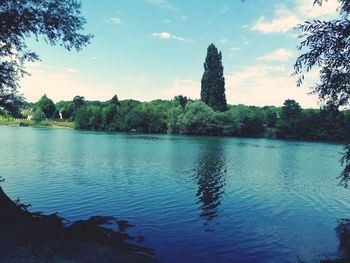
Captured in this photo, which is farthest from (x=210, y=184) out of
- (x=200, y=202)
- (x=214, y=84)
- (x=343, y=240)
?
(x=214, y=84)

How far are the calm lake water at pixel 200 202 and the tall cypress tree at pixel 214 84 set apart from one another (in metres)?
99.4

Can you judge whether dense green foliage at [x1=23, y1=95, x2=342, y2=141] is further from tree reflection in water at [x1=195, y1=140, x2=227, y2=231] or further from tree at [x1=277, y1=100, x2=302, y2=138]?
tree reflection in water at [x1=195, y1=140, x2=227, y2=231]

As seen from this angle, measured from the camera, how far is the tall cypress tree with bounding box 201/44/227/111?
14688 centimetres

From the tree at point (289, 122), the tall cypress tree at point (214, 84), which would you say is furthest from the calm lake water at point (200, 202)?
the tree at point (289, 122)

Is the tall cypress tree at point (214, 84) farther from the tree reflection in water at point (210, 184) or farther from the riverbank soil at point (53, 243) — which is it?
the riverbank soil at point (53, 243)

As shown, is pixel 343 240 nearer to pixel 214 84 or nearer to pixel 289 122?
pixel 214 84

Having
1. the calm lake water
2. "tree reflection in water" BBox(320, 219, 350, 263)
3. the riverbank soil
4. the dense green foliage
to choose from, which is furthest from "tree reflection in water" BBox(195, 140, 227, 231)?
the dense green foliage

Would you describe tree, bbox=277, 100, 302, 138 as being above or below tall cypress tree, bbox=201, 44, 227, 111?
below

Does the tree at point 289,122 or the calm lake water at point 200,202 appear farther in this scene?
the tree at point 289,122

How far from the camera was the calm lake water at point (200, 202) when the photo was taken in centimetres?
1848

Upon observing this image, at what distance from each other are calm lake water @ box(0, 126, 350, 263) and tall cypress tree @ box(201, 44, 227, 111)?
99361mm

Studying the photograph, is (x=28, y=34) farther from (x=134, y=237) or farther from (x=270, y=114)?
(x=270, y=114)

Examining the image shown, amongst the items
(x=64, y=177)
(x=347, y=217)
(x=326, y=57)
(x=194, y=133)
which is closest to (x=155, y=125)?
(x=194, y=133)

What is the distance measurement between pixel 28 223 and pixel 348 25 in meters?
15.8
